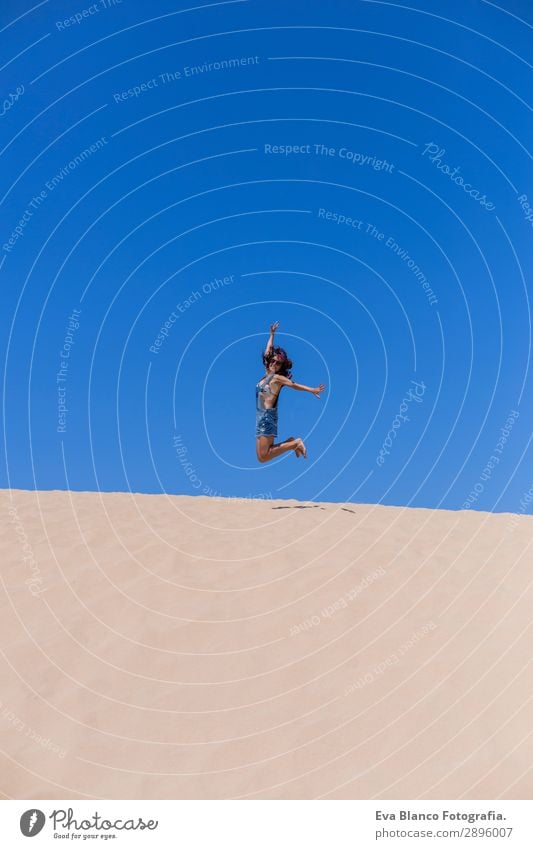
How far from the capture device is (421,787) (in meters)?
4.89

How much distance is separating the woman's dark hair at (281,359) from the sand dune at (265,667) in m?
3.39

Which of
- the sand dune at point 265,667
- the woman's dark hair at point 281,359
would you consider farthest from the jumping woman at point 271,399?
the sand dune at point 265,667

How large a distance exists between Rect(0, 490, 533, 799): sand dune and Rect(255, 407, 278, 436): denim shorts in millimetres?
2812

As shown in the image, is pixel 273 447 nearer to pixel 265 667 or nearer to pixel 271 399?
pixel 271 399

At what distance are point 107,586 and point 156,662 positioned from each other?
71.1 inches

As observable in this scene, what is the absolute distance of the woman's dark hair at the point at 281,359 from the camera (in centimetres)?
1216

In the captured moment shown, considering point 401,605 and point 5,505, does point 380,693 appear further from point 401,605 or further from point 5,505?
point 5,505

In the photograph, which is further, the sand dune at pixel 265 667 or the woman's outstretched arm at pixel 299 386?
the woman's outstretched arm at pixel 299 386

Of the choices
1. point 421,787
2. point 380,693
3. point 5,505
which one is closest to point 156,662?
point 380,693

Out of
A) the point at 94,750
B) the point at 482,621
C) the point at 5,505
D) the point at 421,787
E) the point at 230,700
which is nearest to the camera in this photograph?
the point at 421,787

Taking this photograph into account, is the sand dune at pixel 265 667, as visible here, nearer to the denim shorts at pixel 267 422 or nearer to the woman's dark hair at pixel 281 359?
the denim shorts at pixel 267 422

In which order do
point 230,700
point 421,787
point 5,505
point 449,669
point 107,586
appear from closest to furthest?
point 421,787
point 230,700
point 449,669
point 107,586
point 5,505

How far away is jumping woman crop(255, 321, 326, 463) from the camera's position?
12148 millimetres

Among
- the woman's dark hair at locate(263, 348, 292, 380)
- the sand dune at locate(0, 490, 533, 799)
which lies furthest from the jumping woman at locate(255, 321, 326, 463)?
the sand dune at locate(0, 490, 533, 799)
